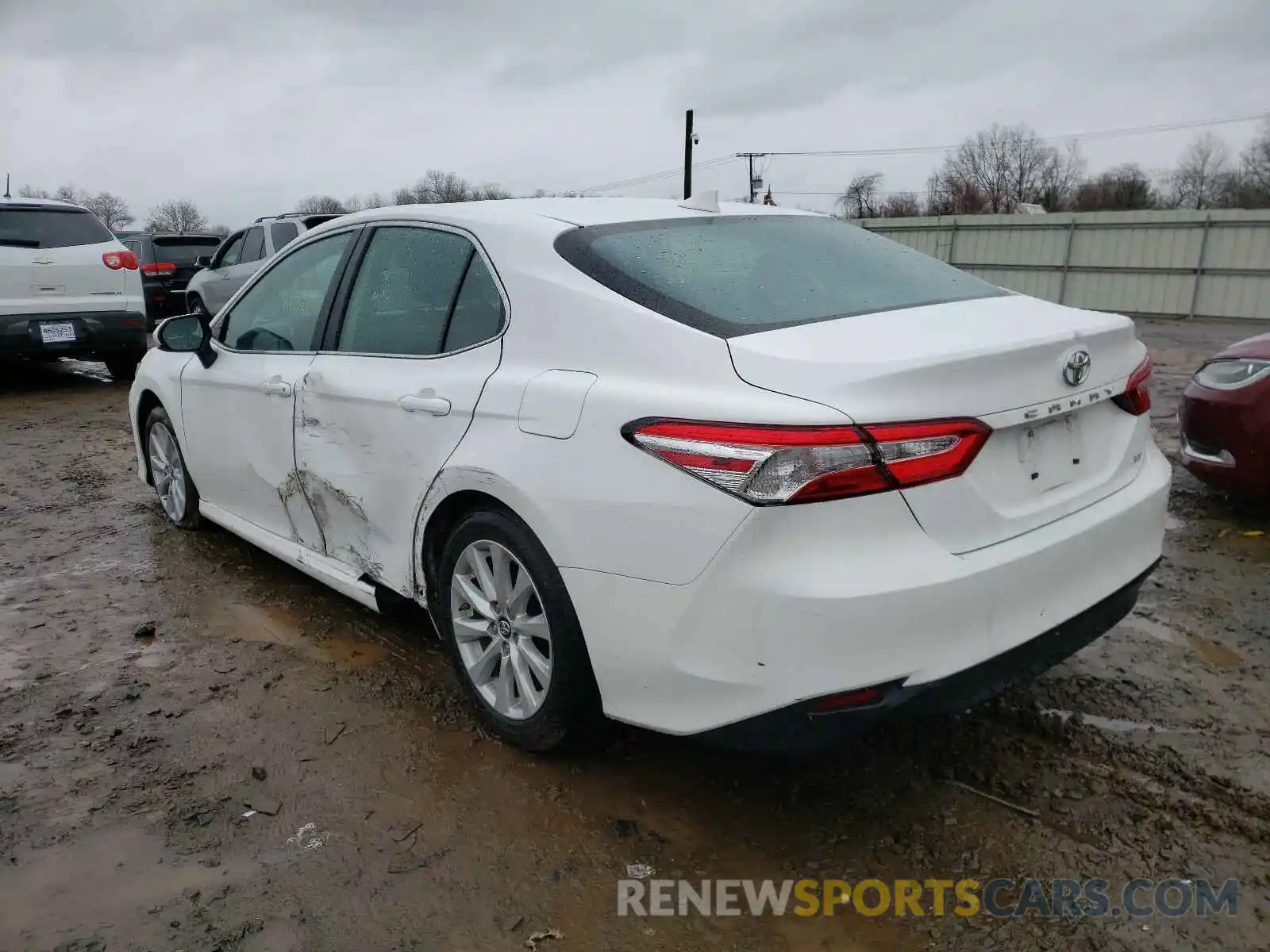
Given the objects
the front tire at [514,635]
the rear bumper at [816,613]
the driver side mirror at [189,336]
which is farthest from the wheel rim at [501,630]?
the driver side mirror at [189,336]

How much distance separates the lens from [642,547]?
2223mm

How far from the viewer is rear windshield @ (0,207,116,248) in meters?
8.84

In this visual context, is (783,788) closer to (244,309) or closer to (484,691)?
(484,691)

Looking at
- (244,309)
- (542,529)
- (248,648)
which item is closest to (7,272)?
(244,309)

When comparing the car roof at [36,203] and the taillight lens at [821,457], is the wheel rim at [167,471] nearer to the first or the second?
the taillight lens at [821,457]

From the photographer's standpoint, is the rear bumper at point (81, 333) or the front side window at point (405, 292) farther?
the rear bumper at point (81, 333)

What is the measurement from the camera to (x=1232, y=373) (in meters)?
4.61

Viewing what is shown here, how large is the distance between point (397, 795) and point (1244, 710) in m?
2.63

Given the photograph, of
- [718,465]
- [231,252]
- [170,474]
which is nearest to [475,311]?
[718,465]

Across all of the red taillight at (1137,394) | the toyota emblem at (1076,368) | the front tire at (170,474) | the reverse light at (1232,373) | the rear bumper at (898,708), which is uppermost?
the toyota emblem at (1076,368)

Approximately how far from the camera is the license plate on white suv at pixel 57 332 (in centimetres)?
896

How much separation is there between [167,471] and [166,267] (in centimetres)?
1216

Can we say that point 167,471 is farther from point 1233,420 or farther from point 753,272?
point 1233,420

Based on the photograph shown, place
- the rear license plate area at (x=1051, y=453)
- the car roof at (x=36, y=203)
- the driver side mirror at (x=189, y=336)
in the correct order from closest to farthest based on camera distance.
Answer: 1. the rear license plate area at (x=1051, y=453)
2. the driver side mirror at (x=189, y=336)
3. the car roof at (x=36, y=203)
